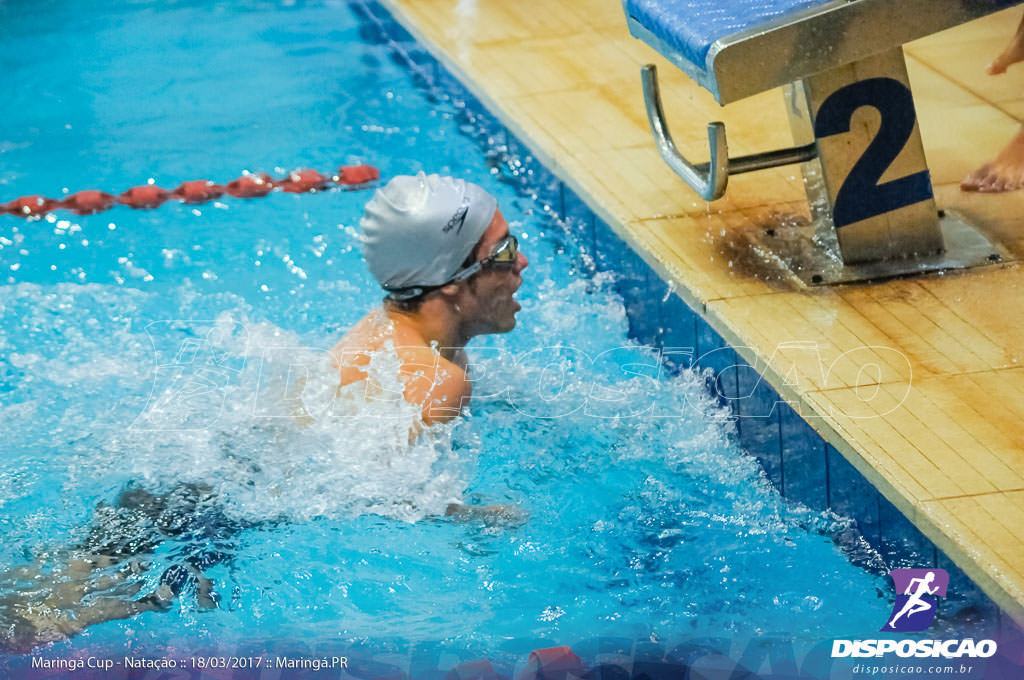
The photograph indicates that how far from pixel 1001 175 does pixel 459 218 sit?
2242mm

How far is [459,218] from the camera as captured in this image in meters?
3.29

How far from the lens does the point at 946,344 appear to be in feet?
11.5

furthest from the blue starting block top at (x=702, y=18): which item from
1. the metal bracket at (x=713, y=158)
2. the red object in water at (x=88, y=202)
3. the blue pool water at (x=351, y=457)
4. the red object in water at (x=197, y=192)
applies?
the red object in water at (x=88, y=202)

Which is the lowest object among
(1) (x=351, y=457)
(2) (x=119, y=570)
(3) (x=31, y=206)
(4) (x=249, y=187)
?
(3) (x=31, y=206)

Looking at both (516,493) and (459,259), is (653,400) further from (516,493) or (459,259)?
(459,259)

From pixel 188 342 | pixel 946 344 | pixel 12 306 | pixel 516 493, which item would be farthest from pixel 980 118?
pixel 12 306

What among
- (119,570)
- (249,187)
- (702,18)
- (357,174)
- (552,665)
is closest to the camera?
(552,665)

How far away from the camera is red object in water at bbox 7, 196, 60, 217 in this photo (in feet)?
18.4

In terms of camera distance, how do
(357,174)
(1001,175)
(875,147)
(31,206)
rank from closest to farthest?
(875,147) → (1001,175) → (31,206) → (357,174)

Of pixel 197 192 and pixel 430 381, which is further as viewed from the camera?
pixel 197 192

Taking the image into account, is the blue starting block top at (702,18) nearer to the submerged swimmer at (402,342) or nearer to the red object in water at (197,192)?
the submerged swimmer at (402,342)

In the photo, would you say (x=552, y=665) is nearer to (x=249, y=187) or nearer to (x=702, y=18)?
(x=702, y=18)

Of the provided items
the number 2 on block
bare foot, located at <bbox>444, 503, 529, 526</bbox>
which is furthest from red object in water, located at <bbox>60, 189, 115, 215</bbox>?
the number 2 on block

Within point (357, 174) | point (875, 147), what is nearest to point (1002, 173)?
point (875, 147)
